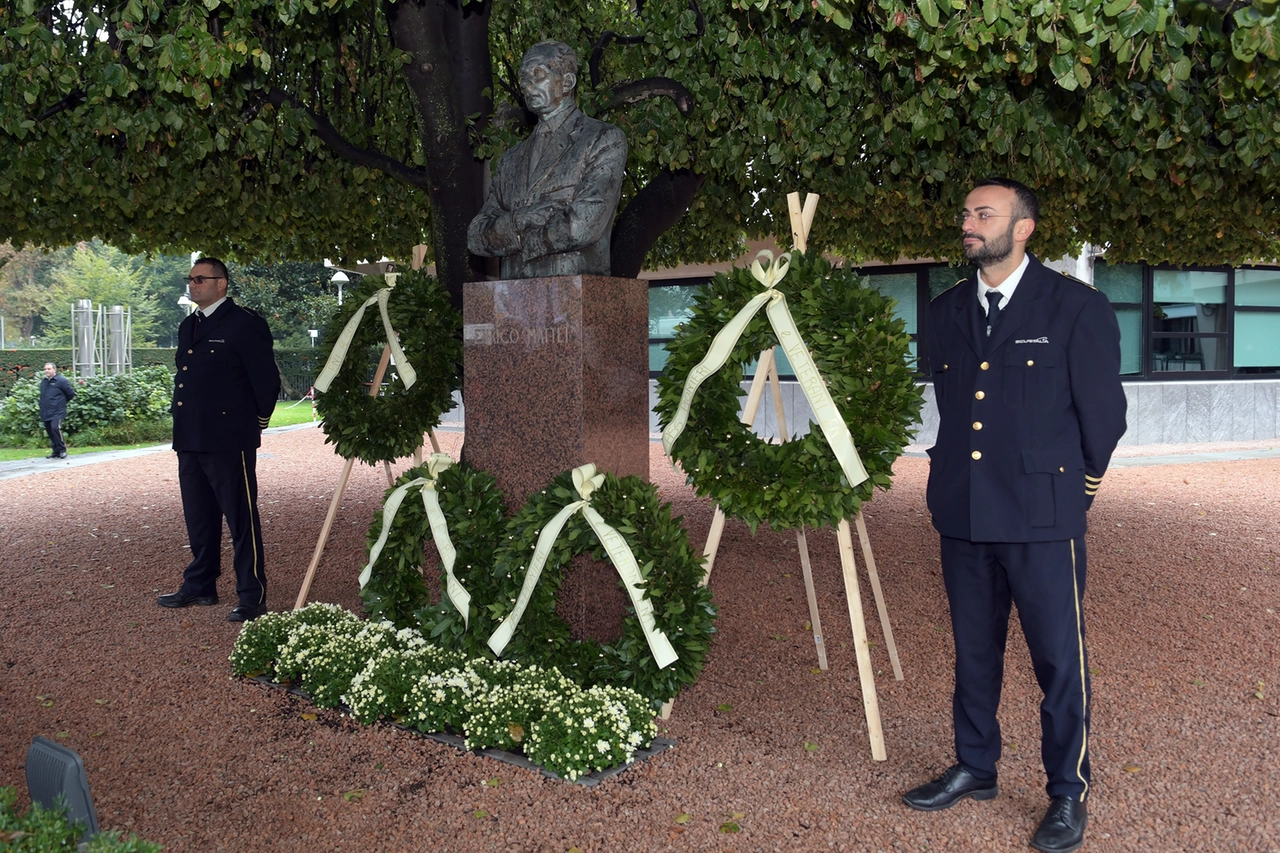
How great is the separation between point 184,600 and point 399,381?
90.0 inches

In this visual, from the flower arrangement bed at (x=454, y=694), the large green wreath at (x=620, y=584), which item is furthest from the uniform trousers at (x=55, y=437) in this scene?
the large green wreath at (x=620, y=584)

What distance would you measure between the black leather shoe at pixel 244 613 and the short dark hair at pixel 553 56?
3.83 m

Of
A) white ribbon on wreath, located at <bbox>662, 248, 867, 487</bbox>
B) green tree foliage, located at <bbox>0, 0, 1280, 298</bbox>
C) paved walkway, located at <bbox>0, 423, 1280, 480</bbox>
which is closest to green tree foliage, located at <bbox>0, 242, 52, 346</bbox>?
paved walkway, located at <bbox>0, 423, 1280, 480</bbox>

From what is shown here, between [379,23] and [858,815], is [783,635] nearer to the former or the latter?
[858,815]

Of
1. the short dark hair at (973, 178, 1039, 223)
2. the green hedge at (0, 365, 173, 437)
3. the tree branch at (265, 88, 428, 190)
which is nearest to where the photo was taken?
the short dark hair at (973, 178, 1039, 223)

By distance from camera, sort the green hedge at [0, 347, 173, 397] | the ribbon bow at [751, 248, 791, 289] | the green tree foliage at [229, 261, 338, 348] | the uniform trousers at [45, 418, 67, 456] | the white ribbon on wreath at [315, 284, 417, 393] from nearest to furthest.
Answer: the ribbon bow at [751, 248, 791, 289] < the white ribbon on wreath at [315, 284, 417, 393] < the uniform trousers at [45, 418, 67, 456] < the green hedge at [0, 347, 173, 397] < the green tree foliage at [229, 261, 338, 348]

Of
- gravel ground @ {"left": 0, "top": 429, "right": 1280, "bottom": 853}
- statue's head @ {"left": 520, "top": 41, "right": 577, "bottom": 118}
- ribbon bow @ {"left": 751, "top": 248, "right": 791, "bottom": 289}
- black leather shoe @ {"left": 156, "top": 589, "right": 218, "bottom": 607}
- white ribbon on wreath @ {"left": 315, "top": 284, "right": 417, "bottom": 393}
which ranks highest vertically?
statue's head @ {"left": 520, "top": 41, "right": 577, "bottom": 118}

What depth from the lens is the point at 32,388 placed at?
71.8 ft

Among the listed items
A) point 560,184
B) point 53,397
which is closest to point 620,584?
point 560,184

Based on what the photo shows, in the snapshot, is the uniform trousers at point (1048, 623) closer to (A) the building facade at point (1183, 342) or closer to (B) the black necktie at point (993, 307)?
(B) the black necktie at point (993, 307)

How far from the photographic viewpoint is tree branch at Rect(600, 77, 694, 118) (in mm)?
6367

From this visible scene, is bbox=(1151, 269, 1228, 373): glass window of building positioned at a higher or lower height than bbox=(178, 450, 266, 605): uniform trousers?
higher

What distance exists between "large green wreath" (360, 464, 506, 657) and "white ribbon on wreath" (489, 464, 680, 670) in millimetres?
246

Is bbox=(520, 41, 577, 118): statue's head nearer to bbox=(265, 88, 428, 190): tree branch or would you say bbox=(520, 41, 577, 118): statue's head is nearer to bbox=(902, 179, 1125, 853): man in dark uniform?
bbox=(902, 179, 1125, 853): man in dark uniform
